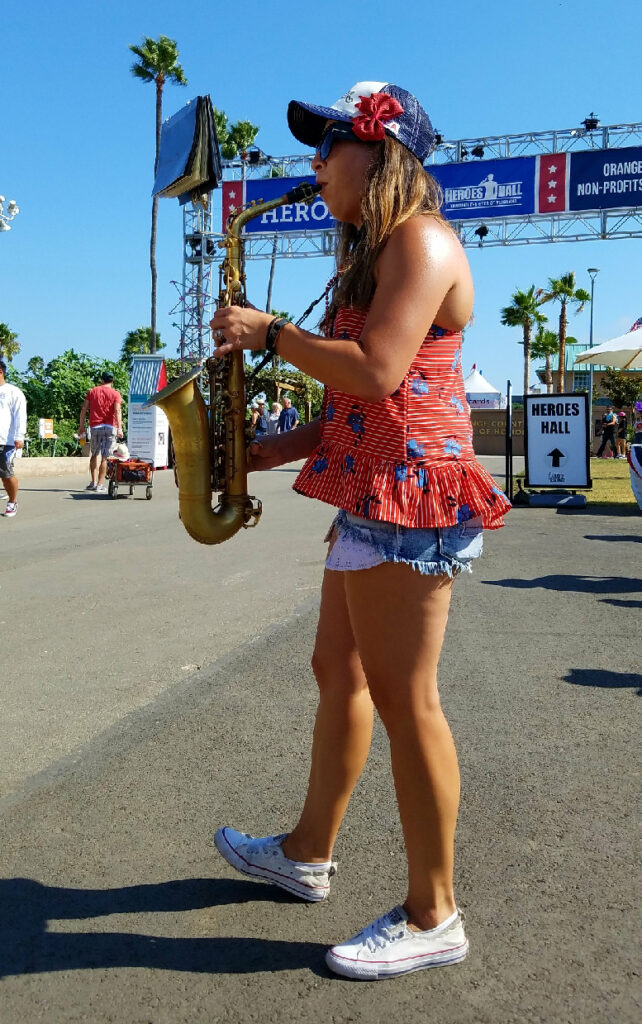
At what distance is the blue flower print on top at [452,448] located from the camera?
2.25m

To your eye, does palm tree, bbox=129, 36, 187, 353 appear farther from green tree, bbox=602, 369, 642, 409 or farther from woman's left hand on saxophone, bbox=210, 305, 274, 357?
woman's left hand on saxophone, bbox=210, 305, 274, 357

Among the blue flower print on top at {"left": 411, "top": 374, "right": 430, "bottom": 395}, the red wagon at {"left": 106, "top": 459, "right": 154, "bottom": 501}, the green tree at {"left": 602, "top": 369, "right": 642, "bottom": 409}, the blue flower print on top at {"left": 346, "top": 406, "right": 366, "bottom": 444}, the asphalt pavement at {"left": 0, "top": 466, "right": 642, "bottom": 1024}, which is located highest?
the green tree at {"left": 602, "top": 369, "right": 642, "bottom": 409}

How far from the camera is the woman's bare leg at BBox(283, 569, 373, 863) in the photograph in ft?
8.27

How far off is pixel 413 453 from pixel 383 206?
1.88 ft

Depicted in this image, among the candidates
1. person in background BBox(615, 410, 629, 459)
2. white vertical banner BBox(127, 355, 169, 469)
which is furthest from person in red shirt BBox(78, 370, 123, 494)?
person in background BBox(615, 410, 629, 459)

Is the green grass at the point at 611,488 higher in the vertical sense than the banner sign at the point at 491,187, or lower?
lower

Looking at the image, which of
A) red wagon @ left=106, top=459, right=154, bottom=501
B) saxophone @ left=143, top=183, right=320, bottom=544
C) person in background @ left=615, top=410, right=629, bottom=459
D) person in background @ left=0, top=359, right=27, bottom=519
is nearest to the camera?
saxophone @ left=143, top=183, right=320, bottom=544

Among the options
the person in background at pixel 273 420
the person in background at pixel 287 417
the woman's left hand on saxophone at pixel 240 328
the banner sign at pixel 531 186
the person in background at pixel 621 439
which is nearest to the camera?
the woman's left hand on saxophone at pixel 240 328

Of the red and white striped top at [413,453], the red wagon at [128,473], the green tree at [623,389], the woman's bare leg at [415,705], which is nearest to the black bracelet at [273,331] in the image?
the red and white striped top at [413,453]

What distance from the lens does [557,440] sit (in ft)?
47.6

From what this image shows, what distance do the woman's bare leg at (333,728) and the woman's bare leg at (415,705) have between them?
0.24 meters

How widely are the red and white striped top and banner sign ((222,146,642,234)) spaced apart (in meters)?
23.0

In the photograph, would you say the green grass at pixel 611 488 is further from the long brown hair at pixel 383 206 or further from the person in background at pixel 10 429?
the long brown hair at pixel 383 206

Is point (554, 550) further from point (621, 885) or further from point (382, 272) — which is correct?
point (382, 272)
